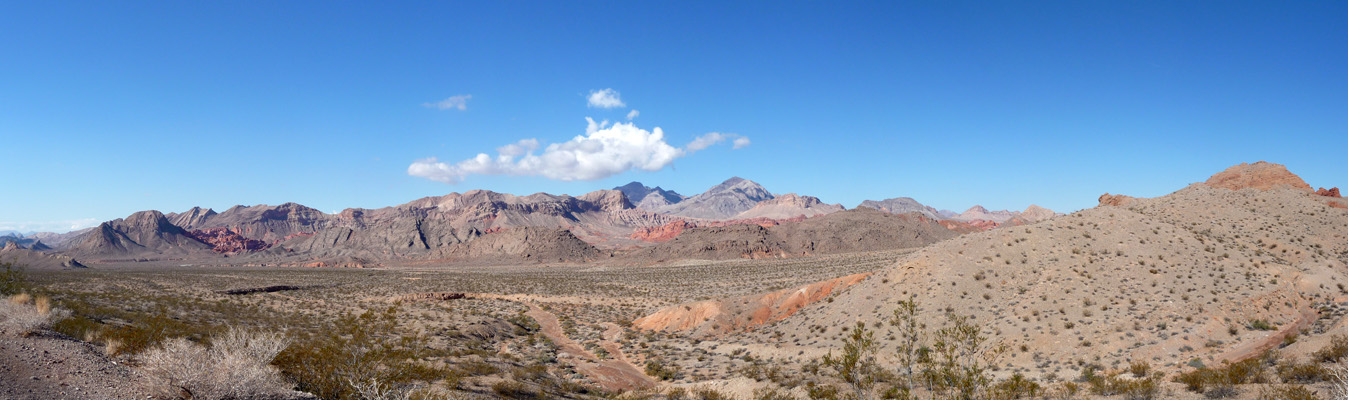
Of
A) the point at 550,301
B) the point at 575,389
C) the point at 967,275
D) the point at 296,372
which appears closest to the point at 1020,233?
the point at 967,275

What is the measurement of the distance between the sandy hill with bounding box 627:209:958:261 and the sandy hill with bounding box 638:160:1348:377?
77836 mm

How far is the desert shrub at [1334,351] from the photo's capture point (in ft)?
33.9

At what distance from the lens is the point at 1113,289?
65.2ft

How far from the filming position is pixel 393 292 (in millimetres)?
54438

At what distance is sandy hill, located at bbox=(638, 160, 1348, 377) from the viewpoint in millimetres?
16344

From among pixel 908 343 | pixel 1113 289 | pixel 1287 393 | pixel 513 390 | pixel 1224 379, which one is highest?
pixel 1113 289

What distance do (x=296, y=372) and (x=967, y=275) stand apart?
76.7ft

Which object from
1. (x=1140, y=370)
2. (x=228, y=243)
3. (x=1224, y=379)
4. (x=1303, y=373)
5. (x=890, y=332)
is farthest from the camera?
(x=228, y=243)

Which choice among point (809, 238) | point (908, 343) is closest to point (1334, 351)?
point (908, 343)

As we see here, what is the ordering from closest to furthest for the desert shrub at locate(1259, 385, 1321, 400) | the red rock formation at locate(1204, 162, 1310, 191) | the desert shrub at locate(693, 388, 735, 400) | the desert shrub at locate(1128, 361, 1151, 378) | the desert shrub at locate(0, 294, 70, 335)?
the desert shrub at locate(1259, 385, 1321, 400) → the desert shrub at locate(0, 294, 70, 335) → the desert shrub at locate(1128, 361, 1151, 378) → the desert shrub at locate(693, 388, 735, 400) → the red rock formation at locate(1204, 162, 1310, 191)

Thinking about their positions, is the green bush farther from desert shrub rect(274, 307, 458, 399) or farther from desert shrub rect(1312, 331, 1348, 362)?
desert shrub rect(274, 307, 458, 399)

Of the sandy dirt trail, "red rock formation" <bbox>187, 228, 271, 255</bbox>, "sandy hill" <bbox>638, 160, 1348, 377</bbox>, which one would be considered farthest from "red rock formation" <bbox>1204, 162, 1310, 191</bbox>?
"red rock formation" <bbox>187, 228, 271, 255</bbox>

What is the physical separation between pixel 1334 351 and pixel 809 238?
105048mm

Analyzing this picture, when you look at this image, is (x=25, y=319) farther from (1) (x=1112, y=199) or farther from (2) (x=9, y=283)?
(1) (x=1112, y=199)
